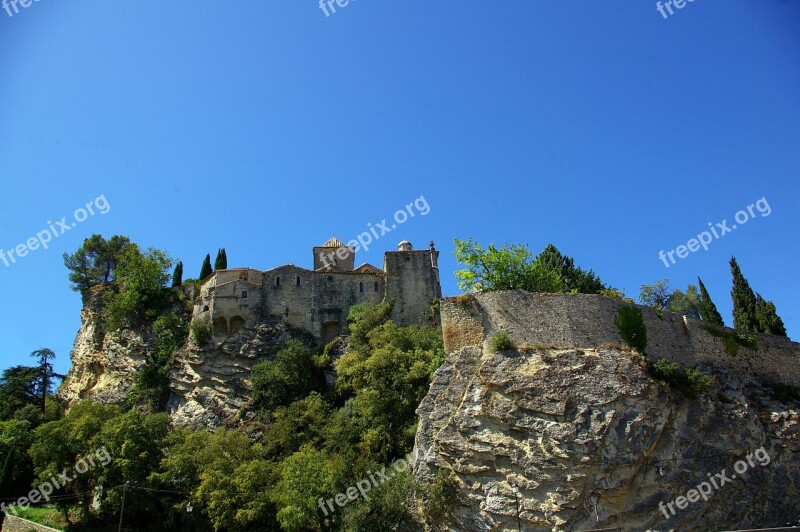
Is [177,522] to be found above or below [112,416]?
below

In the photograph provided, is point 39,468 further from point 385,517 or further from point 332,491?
point 385,517

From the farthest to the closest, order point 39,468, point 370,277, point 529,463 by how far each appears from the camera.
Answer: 1. point 370,277
2. point 39,468
3. point 529,463

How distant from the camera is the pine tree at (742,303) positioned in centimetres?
4353

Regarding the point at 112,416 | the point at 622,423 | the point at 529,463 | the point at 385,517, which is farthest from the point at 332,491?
the point at 112,416

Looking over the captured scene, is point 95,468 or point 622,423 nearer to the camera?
point 622,423

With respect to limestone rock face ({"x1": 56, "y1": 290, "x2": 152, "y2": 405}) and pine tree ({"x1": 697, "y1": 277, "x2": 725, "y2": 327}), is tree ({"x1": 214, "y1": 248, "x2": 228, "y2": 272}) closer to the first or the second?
limestone rock face ({"x1": 56, "y1": 290, "x2": 152, "y2": 405})

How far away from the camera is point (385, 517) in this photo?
86.6 ft

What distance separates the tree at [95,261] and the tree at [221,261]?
33.5ft

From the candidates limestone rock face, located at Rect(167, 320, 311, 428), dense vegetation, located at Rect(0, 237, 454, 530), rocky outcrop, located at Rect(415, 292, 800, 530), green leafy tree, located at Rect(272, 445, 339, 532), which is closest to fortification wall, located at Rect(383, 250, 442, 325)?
dense vegetation, located at Rect(0, 237, 454, 530)

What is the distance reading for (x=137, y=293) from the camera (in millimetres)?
48062

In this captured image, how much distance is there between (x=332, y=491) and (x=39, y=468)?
20683 mm

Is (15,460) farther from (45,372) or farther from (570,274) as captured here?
(570,274)

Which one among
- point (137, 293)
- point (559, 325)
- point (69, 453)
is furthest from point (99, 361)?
point (559, 325)

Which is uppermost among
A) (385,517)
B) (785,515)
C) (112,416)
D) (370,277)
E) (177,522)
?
(370,277)
